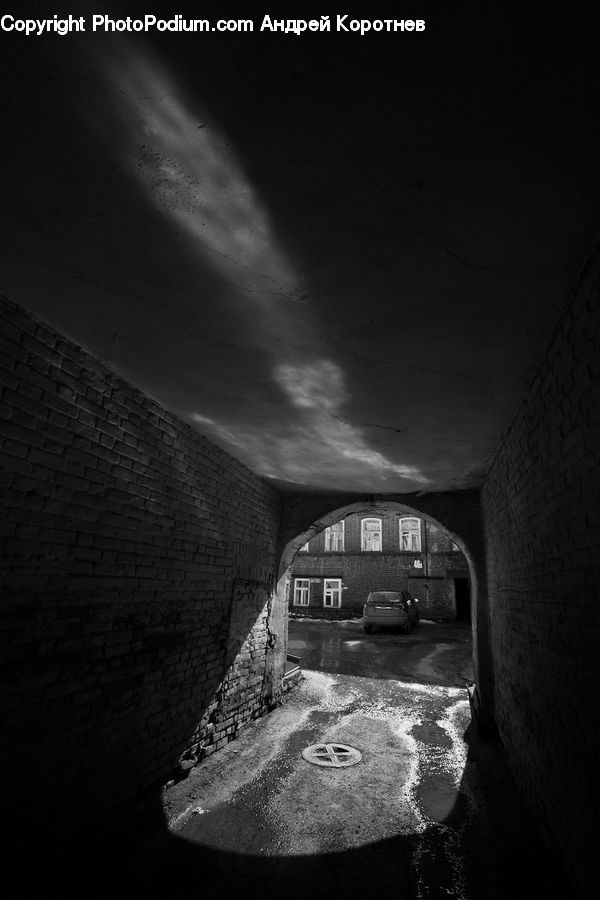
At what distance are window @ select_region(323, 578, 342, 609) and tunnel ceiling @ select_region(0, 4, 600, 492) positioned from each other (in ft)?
60.7

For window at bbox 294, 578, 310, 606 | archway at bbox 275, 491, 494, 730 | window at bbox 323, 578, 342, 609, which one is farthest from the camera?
window at bbox 294, 578, 310, 606

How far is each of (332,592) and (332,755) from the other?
1599cm

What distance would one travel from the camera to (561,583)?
106 inches

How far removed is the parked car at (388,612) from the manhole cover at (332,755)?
33.0ft

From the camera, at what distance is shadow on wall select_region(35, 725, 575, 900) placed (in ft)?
8.86

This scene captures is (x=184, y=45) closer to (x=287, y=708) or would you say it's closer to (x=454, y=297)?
(x=454, y=297)

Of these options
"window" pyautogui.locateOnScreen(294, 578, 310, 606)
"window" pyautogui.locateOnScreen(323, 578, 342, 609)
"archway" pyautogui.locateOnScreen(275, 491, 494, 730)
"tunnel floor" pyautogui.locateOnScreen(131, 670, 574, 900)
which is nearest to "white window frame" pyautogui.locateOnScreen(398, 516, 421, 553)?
"window" pyautogui.locateOnScreen(323, 578, 342, 609)

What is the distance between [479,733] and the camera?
5.52m

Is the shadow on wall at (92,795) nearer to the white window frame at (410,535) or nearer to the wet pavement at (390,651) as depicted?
the wet pavement at (390,651)

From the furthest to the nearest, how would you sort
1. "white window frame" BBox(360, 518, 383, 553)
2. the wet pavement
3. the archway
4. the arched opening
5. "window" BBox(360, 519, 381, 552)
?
"window" BBox(360, 519, 381, 552)
"white window frame" BBox(360, 518, 383, 553)
the arched opening
the wet pavement
the archway

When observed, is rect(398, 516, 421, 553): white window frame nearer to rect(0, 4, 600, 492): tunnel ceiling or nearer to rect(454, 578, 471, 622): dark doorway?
rect(454, 578, 471, 622): dark doorway

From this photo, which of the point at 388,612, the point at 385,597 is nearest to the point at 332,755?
the point at 388,612

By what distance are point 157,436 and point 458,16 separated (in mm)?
3341

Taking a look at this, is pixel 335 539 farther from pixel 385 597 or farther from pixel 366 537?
pixel 385 597
